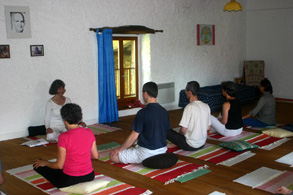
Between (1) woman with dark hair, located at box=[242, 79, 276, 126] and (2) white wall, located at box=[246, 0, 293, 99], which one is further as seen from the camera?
(2) white wall, located at box=[246, 0, 293, 99]

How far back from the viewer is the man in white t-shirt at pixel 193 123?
15.2ft

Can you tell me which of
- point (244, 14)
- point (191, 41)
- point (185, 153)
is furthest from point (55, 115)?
point (244, 14)

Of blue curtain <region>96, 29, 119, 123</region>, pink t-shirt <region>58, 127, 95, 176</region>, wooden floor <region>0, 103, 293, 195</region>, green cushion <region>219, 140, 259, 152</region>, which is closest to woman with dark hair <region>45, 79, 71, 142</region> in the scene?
wooden floor <region>0, 103, 293, 195</region>

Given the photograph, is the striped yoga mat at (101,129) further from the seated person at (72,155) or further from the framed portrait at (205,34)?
the framed portrait at (205,34)

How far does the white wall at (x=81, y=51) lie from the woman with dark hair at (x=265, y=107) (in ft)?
8.84

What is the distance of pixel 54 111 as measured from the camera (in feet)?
18.7

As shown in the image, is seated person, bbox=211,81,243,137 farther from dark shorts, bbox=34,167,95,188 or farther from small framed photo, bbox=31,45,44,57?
small framed photo, bbox=31,45,44,57

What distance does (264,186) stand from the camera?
146 inches

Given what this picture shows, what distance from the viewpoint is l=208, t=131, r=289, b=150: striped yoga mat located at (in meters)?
5.28

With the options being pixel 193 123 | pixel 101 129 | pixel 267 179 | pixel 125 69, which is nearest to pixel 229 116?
pixel 193 123

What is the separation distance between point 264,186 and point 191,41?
5789mm

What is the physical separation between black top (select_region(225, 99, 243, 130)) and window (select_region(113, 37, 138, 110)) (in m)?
2.81

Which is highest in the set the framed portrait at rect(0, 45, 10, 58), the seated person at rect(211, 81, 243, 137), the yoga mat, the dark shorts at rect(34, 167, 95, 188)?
the framed portrait at rect(0, 45, 10, 58)

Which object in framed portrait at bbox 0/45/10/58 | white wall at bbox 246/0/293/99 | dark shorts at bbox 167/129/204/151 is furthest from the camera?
white wall at bbox 246/0/293/99
